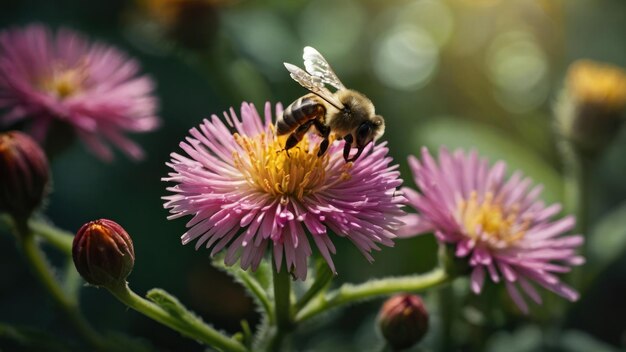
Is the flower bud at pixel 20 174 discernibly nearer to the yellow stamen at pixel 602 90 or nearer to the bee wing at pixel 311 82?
the bee wing at pixel 311 82

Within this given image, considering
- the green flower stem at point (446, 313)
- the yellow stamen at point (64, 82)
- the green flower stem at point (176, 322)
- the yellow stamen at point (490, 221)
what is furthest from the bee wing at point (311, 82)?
the yellow stamen at point (64, 82)

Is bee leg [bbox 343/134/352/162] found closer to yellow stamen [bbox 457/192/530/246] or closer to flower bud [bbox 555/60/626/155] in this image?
yellow stamen [bbox 457/192/530/246]

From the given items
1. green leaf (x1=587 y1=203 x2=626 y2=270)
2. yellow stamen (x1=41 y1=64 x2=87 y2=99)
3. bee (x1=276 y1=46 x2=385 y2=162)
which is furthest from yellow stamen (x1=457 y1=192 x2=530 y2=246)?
yellow stamen (x1=41 y1=64 x2=87 y2=99)

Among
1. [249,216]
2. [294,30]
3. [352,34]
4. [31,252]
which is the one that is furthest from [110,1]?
[249,216]

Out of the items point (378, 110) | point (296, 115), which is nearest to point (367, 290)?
point (296, 115)

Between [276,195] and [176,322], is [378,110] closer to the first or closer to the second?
[276,195]
